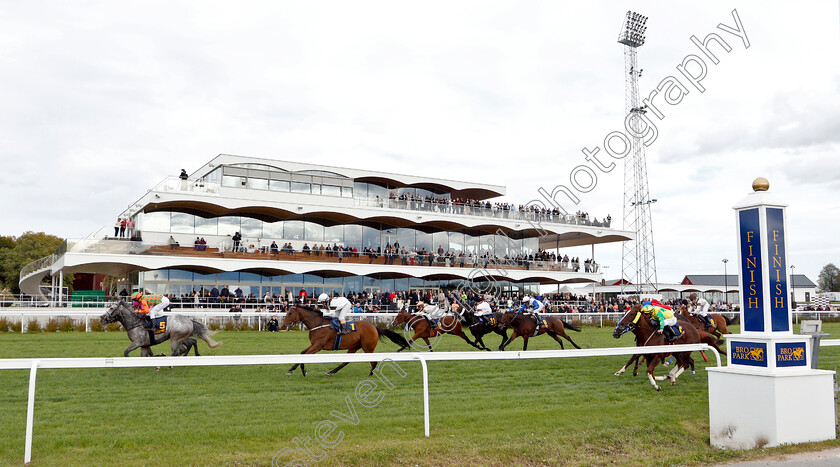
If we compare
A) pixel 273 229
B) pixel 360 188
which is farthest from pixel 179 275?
pixel 360 188

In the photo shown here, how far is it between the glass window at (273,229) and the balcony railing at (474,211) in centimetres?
407

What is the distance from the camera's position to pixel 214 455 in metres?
5.15

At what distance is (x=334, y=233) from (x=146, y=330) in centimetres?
2293

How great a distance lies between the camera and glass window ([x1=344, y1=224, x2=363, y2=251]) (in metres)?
33.5

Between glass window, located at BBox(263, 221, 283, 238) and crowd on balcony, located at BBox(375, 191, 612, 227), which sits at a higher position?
crowd on balcony, located at BBox(375, 191, 612, 227)

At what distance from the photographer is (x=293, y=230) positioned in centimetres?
3228

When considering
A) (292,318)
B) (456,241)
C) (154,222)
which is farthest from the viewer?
(456,241)

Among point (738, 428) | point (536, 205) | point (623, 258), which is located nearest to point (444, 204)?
point (536, 205)

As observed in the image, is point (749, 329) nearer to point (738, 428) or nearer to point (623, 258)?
point (738, 428)

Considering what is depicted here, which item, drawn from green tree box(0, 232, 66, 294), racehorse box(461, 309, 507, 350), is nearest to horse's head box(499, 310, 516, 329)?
racehorse box(461, 309, 507, 350)

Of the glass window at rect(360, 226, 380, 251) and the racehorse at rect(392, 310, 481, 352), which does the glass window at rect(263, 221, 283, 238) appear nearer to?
the glass window at rect(360, 226, 380, 251)

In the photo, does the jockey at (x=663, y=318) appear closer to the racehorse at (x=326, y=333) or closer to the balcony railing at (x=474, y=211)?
the racehorse at (x=326, y=333)

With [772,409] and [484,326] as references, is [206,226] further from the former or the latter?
[772,409]

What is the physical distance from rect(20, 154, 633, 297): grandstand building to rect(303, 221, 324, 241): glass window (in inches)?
3.5
